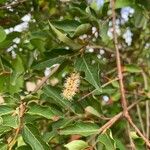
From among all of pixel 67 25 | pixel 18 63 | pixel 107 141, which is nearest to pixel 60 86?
pixel 67 25

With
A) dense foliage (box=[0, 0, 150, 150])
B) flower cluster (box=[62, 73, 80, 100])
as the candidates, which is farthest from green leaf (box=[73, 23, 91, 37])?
flower cluster (box=[62, 73, 80, 100])

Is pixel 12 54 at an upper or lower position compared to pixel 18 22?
lower

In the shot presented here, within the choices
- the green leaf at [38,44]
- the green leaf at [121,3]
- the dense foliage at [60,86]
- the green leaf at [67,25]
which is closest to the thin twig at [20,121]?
the dense foliage at [60,86]

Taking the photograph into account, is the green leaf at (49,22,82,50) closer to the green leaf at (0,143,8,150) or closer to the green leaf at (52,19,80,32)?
the green leaf at (52,19,80,32)

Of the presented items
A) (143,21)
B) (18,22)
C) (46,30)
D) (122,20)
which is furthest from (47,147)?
(122,20)

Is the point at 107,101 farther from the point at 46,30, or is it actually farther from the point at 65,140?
the point at 46,30

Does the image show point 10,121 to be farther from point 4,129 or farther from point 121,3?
point 121,3
